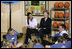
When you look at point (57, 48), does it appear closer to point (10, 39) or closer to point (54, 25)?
point (10, 39)

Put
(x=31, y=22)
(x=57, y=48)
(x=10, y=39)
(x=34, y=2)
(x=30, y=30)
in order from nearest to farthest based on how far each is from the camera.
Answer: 1. (x=57, y=48)
2. (x=10, y=39)
3. (x=30, y=30)
4. (x=31, y=22)
5. (x=34, y=2)

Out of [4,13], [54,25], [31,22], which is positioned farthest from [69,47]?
[4,13]

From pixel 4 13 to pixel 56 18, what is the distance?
150cm

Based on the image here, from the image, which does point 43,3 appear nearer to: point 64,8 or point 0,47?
point 64,8

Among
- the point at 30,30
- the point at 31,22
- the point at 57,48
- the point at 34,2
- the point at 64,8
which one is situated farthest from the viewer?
the point at 34,2

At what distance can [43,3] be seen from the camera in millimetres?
4223

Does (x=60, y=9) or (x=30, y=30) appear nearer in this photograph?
(x=30, y=30)

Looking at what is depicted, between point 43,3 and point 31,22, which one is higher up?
point 43,3

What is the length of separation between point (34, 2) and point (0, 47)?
3.13 meters

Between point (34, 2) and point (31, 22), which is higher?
point (34, 2)

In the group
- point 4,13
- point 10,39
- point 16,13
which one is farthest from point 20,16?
point 10,39

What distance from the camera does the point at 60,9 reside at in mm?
4055

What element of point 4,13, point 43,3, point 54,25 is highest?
point 43,3

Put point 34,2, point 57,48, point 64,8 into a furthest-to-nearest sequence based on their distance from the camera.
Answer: point 34,2, point 64,8, point 57,48
